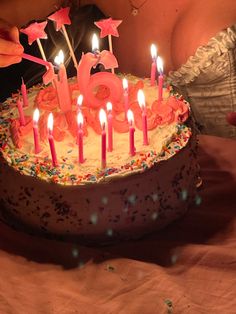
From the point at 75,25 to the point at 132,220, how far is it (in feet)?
4.11

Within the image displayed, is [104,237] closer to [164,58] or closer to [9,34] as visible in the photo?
[9,34]

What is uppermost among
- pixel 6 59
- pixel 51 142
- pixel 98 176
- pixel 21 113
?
pixel 6 59

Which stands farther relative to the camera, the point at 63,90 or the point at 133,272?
the point at 63,90

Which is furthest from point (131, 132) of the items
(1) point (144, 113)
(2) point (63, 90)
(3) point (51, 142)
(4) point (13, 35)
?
(4) point (13, 35)

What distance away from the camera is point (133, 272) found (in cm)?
144

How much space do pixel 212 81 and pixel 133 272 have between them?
1.05m

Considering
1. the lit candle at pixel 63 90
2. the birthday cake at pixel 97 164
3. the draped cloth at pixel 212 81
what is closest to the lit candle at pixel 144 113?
the birthday cake at pixel 97 164

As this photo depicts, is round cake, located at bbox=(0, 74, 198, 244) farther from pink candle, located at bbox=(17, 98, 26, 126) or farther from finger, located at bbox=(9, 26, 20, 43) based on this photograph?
finger, located at bbox=(9, 26, 20, 43)

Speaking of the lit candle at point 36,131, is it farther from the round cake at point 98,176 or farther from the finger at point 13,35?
the finger at point 13,35

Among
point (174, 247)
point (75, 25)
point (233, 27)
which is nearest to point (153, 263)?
point (174, 247)

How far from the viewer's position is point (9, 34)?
1534 mm

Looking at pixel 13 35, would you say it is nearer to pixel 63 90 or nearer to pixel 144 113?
pixel 63 90

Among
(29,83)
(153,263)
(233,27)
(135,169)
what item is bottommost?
(153,263)

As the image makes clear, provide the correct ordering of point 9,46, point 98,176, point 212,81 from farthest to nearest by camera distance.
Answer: point 212,81
point 9,46
point 98,176
